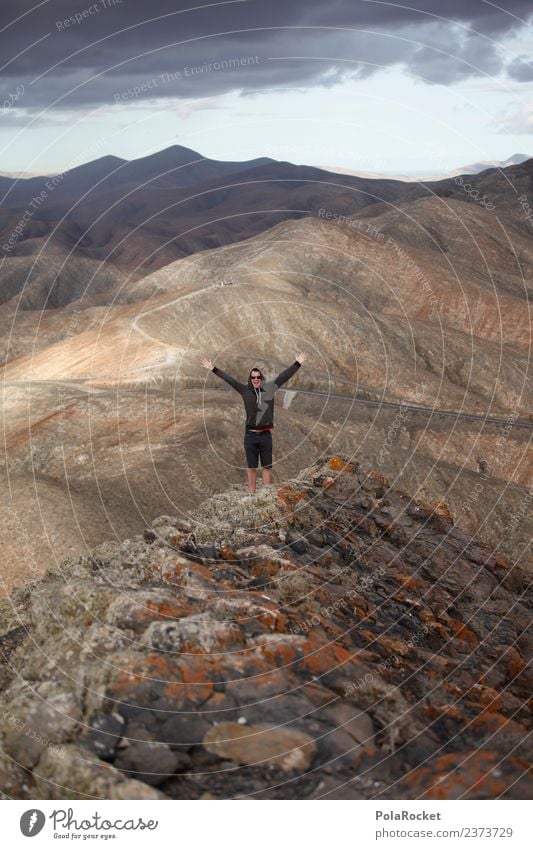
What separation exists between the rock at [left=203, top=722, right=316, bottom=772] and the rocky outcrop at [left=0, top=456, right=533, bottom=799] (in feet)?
0.08

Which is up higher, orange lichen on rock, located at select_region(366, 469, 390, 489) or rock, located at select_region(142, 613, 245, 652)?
rock, located at select_region(142, 613, 245, 652)

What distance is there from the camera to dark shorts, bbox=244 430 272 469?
24.0 metres

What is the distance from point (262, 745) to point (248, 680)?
4.93ft

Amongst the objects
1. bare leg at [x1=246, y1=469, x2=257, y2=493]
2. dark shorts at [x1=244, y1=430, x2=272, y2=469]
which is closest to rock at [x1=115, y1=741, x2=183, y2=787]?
dark shorts at [x1=244, y1=430, x2=272, y2=469]

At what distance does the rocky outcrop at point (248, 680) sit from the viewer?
1212cm

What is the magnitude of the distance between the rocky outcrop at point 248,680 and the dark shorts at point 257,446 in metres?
1.86

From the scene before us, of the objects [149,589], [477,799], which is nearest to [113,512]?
[149,589]

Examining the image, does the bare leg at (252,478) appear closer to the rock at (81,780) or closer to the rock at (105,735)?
the rock at (105,735)

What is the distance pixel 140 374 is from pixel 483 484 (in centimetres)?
3132

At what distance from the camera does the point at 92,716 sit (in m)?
12.8

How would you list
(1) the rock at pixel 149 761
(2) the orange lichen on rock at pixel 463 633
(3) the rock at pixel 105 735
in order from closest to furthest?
(1) the rock at pixel 149 761 → (3) the rock at pixel 105 735 → (2) the orange lichen on rock at pixel 463 633

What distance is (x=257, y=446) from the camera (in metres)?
24.2
